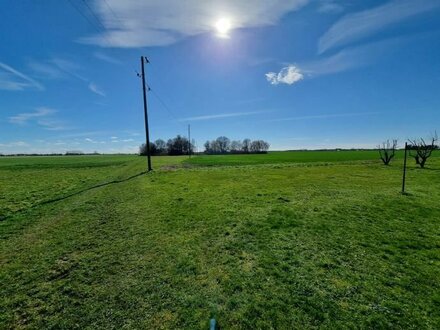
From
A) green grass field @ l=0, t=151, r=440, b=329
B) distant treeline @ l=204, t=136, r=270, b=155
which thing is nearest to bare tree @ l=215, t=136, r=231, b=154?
distant treeline @ l=204, t=136, r=270, b=155

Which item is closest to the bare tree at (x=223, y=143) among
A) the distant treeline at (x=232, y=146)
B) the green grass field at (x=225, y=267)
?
the distant treeline at (x=232, y=146)

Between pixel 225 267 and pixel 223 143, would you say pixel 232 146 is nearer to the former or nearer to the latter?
pixel 223 143

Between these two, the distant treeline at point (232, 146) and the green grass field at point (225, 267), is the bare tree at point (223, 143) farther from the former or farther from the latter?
the green grass field at point (225, 267)

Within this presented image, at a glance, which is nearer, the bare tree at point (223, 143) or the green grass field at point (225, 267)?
the green grass field at point (225, 267)

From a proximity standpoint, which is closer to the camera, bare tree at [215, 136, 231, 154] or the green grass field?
the green grass field

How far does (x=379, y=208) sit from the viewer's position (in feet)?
33.4

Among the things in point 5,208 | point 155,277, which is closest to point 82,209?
point 5,208

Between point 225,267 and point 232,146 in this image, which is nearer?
point 225,267

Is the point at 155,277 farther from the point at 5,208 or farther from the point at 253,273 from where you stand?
the point at 5,208

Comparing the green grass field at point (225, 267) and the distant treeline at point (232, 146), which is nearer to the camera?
the green grass field at point (225, 267)

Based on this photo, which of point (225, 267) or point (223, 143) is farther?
point (223, 143)

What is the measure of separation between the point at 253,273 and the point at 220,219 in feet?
12.5

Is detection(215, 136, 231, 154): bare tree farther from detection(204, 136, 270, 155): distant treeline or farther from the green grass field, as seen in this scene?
the green grass field

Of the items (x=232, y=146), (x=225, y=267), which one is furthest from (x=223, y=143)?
(x=225, y=267)
